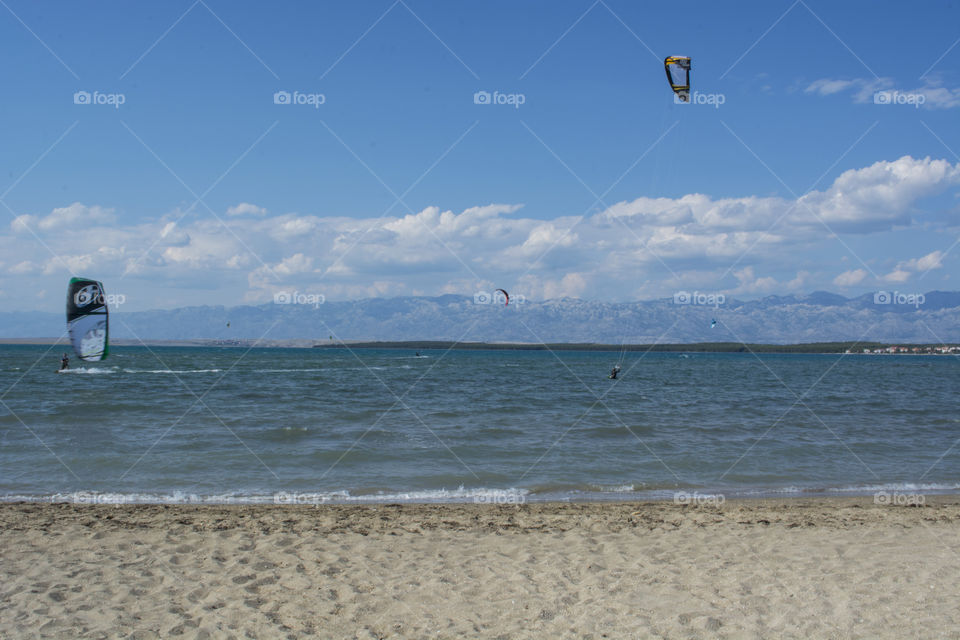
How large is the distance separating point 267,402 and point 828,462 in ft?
67.9

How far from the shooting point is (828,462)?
1498cm

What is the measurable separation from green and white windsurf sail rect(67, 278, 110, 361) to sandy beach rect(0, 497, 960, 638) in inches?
831

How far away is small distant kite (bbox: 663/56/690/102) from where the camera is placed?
1384cm

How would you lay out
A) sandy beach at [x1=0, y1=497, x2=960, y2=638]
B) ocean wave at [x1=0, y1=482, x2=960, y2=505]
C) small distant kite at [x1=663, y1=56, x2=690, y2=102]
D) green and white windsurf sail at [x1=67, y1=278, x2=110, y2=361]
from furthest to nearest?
green and white windsurf sail at [x1=67, y1=278, x2=110, y2=361], small distant kite at [x1=663, y1=56, x2=690, y2=102], ocean wave at [x1=0, y1=482, x2=960, y2=505], sandy beach at [x1=0, y1=497, x2=960, y2=638]

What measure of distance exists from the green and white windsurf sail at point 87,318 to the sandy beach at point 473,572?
69.3ft

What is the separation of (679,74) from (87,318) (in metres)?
26.7

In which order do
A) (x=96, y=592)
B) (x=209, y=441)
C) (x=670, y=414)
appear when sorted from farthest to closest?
1. (x=670, y=414)
2. (x=209, y=441)
3. (x=96, y=592)

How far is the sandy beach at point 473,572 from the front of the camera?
5738 millimetres

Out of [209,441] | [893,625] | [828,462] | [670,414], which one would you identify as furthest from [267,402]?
[893,625]

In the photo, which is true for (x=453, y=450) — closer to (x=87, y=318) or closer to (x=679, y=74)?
(x=679, y=74)

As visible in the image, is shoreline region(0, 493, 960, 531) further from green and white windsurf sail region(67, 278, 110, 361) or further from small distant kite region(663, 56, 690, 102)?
green and white windsurf sail region(67, 278, 110, 361)

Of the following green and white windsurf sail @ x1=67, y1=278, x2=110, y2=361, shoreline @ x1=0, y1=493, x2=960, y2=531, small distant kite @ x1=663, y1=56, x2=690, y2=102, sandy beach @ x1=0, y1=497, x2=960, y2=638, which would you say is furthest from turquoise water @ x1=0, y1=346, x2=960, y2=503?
small distant kite @ x1=663, y1=56, x2=690, y2=102

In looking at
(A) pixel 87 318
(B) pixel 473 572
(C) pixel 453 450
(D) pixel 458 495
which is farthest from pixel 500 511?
(A) pixel 87 318

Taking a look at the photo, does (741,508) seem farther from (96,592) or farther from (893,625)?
(96,592)
